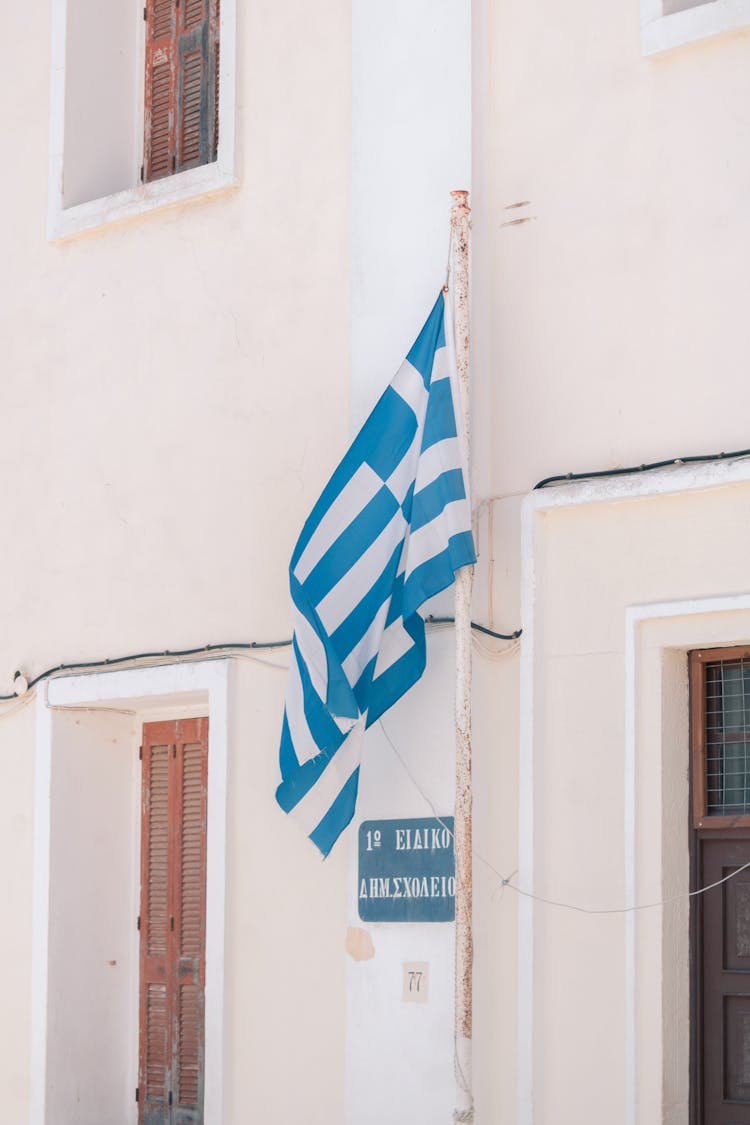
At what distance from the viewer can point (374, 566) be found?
769 cm

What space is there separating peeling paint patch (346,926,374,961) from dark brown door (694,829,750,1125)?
1.44 meters

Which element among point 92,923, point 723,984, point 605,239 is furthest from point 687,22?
point 92,923

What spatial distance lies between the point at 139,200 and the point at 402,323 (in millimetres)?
1916

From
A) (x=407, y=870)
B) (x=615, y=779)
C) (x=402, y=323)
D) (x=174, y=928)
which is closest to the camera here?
(x=615, y=779)

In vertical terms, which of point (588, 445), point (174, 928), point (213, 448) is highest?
point (213, 448)

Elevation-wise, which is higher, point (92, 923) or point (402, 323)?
point (402, 323)

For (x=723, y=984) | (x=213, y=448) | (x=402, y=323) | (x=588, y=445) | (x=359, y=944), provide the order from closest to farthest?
(x=723, y=984)
(x=588, y=445)
(x=359, y=944)
(x=402, y=323)
(x=213, y=448)

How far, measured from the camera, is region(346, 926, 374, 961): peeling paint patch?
26.4 feet

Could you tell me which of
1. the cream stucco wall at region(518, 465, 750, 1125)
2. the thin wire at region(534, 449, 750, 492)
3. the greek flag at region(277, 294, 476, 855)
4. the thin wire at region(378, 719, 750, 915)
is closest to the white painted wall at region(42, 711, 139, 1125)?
the greek flag at region(277, 294, 476, 855)

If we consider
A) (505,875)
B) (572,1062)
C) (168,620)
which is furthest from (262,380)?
(572,1062)

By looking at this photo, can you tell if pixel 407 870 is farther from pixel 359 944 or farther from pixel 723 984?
pixel 723 984

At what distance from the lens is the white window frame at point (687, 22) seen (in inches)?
288

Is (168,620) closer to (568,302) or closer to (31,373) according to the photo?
(31,373)

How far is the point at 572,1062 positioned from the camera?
7.36 meters
